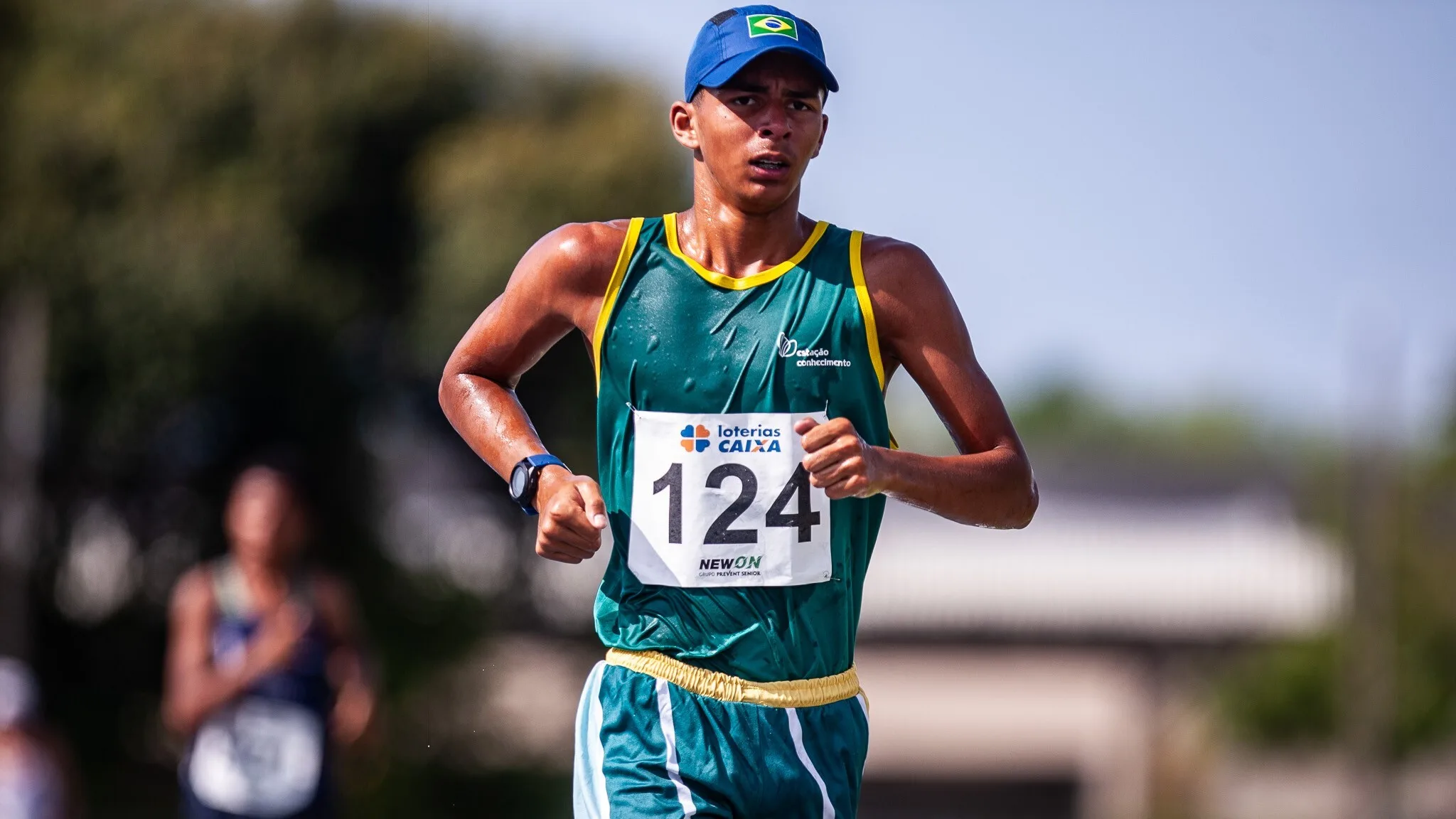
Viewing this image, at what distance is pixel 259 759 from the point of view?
8805 millimetres

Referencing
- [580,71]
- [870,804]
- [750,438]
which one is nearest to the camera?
[750,438]

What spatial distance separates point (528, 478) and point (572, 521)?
31cm

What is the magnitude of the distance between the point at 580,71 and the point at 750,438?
20291mm

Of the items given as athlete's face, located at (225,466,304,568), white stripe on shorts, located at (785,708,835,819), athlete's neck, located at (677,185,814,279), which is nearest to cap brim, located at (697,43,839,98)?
athlete's neck, located at (677,185,814,279)

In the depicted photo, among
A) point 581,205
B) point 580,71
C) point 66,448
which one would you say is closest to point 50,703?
point 66,448

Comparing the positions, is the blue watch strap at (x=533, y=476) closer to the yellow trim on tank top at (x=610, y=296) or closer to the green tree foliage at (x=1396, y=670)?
the yellow trim on tank top at (x=610, y=296)

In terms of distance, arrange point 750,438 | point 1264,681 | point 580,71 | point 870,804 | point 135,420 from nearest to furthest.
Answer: point 750,438 < point 135,420 < point 580,71 < point 1264,681 < point 870,804

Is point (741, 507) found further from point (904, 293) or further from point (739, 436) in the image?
point (904, 293)

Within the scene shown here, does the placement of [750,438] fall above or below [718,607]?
above

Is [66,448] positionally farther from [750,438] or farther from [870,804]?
[870,804]

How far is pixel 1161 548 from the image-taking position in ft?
136

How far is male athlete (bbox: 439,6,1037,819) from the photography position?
13.3 feet

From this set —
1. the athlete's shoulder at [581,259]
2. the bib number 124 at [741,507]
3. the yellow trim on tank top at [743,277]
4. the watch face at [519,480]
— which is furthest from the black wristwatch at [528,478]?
the yellow trim on tank top at [743,277]

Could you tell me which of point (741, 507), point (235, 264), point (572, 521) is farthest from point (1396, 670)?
point (572, 521)
